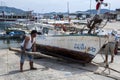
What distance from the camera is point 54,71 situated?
949 centimetres

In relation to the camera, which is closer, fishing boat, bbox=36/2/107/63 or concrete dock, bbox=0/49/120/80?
concrete dock, bbox=0/49/120/80

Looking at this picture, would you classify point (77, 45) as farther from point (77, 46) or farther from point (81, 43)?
point (81, 43)

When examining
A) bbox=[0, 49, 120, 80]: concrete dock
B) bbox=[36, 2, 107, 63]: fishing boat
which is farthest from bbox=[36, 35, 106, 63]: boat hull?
bbox=[0, 49, 120, 80]: concrete dock

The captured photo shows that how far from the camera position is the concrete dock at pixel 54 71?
28.2 feet

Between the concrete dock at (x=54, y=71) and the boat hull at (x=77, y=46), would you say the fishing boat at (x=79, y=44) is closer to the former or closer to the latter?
the boat hull at (x=77, y=46)

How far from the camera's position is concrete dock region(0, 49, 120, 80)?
28.2 ft

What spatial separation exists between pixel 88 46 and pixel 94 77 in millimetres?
1901

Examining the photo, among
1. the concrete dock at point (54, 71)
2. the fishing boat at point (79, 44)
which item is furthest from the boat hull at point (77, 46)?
the concrete dock at point (54, 71)

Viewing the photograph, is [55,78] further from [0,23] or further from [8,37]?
[0,23]

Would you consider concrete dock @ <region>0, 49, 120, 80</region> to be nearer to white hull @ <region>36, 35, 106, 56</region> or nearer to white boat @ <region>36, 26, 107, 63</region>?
white boat @ <region>36, 26, 107, 63</region>

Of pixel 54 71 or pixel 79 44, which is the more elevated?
pixel 79 44

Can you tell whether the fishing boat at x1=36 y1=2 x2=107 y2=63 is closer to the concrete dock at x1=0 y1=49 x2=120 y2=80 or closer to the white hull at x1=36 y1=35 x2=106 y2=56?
the white hull at x1=36 y1=35 x2=106 y2=56

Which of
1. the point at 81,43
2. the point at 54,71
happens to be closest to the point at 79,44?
the point at 81,43

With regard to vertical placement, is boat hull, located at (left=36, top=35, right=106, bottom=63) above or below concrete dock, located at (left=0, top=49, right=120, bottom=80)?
above
